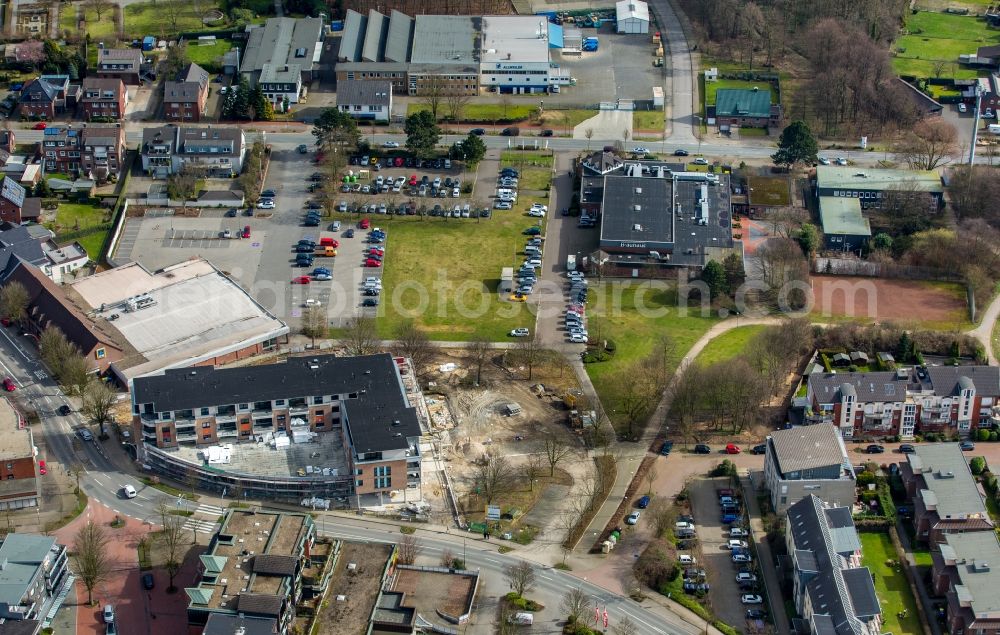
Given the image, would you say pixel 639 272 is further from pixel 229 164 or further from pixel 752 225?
pixel 229 164

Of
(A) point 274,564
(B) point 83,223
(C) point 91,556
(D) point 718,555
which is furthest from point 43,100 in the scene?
(D) point 718,555

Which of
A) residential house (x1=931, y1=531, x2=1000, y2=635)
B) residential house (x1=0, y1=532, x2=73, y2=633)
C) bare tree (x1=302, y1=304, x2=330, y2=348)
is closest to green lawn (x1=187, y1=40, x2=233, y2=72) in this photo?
bare tree (x1=302, y1=304, x2=330, y2=348)

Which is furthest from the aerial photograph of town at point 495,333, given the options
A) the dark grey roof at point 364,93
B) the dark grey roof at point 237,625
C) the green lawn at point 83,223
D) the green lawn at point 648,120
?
the green lawn at point 648,120

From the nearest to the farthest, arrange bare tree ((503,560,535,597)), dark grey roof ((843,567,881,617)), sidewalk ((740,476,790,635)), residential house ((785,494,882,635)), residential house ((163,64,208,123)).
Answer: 1. residential house ((785,494,882,635))
2. dark grey roof ((843,567,881,617))
3. sidewalk ((740,476,790,635))
4. bare tree ((503,560,535,597))
5. residential house ((163,64,208,123))

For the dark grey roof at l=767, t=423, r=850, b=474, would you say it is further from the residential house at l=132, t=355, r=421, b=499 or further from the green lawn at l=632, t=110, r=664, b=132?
the green lawn at l=632, t=110, r=664, b=132

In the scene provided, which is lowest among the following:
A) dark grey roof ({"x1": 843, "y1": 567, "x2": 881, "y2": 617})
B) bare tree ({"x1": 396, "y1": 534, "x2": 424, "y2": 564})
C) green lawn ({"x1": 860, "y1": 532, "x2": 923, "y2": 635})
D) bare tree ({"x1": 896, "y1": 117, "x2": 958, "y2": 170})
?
green lawn ({"x1": 860, "y1": 532, "x2": 923, "y2": 635})

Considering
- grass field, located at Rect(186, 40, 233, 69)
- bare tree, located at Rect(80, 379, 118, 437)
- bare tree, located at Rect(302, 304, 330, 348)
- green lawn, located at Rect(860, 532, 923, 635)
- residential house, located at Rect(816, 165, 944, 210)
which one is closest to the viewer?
green lawn, located at Rect(860, 532, 923, 635)

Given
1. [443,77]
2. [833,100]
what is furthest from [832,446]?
[443,77]
